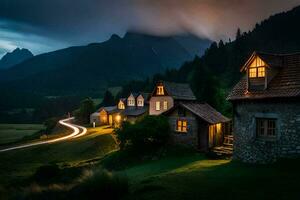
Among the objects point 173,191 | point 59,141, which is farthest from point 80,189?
point 59,141

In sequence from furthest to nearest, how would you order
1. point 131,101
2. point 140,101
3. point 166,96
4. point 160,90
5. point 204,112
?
point 131,101 → point 140,101 → point 160,90 → point 166,96 → point 204,112

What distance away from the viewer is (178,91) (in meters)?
65.2

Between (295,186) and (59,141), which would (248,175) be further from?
(59,141)

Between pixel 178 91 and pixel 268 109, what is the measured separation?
42.1 meters

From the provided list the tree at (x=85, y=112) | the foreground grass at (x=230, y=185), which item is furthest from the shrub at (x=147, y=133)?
the tree at (x=85, y=112)

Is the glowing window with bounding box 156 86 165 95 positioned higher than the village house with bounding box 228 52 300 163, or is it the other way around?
the glowing window with bounding box 156 86 165 95

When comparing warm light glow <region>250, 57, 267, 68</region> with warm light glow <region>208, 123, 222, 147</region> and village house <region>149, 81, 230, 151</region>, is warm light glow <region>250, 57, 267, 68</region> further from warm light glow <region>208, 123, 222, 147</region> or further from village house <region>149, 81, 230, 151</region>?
warm light glow <region>208, 123, 222, 147</region>

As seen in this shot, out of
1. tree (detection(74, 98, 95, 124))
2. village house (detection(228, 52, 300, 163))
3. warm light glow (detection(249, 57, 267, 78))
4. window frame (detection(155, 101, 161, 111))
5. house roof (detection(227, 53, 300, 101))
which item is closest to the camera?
village house (detection(228, 52, 300, 163))

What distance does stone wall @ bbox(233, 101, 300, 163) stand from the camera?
71.2ft

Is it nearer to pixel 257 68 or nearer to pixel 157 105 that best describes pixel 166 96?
pixel 157 105

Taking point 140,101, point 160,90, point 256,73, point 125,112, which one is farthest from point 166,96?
point 256,73

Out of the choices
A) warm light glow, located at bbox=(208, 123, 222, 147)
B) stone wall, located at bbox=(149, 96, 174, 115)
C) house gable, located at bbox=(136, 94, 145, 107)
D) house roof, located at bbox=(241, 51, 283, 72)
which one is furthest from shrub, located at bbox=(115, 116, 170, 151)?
house gable, located at bbox=(136, 94, 145, 107)

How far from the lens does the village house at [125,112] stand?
7736 centimetres

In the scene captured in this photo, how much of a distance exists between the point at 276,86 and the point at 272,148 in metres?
4.70
